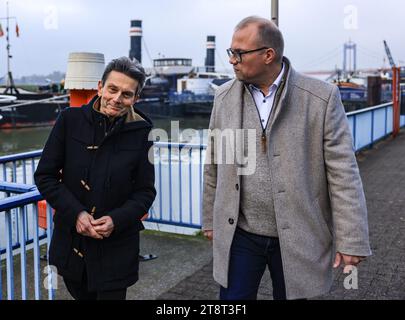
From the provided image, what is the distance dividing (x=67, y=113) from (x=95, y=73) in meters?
2.73

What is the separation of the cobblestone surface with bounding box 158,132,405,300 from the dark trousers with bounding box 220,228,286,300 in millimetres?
1533

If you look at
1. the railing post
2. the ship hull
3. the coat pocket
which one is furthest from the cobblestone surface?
the ship hull

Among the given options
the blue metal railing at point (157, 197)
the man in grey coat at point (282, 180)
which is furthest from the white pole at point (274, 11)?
the man in grey coat at point (282, 180)

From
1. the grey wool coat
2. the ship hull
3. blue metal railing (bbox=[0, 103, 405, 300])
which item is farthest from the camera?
the ship hull

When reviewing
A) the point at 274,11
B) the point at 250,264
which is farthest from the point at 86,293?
the point at 274,11

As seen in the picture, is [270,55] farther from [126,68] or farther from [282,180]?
[126,68]

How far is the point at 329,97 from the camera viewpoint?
2.53m

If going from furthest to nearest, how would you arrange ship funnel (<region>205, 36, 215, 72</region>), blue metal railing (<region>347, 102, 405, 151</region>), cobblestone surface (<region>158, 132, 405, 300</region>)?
ship funnel (<region>205, 36, 215, 72</region>)
blue metal railing (<region>347, 102, 405, 151</region>)
cobblestone surface (<region>158, 132, 405, 300</region>)

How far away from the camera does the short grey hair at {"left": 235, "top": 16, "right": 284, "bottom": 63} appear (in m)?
2.50

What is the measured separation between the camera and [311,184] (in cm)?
257

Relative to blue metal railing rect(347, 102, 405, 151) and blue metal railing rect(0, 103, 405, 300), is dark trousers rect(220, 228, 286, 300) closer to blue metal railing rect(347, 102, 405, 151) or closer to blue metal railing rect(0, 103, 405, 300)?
blue metal railing rect(0, 103, 405, 300)

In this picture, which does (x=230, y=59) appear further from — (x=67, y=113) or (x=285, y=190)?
(x=67, y=113)
